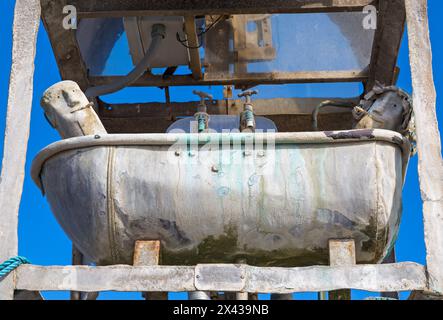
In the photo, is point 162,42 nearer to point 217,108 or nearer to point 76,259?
point 217,108

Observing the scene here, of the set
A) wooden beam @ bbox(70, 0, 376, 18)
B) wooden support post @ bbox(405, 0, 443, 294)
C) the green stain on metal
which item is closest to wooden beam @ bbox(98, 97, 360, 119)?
wooden beam @ bbox(70, 0, 376, 18)

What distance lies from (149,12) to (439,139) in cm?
238

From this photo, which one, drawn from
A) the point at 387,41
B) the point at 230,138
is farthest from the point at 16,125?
the point at 387,41

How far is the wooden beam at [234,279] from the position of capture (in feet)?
19.9

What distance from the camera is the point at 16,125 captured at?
666 centimetres

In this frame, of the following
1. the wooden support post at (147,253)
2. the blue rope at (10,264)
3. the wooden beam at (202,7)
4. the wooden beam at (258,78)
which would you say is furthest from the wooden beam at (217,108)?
the blue rope at (10,264)

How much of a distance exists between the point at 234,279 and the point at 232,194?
2.14 ft

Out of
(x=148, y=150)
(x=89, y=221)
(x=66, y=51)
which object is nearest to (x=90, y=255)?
(x=89, y=221)

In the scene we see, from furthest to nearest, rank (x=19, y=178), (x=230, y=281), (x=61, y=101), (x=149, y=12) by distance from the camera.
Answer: (x=149, y=12), (x=61, y=101), (x=19, y=178), (x=230, y=281)

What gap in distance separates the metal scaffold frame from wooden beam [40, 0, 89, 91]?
96cm

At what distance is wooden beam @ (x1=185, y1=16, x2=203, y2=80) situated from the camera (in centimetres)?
805

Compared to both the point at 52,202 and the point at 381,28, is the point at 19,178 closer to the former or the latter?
the point at 52,202

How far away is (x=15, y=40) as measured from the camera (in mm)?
7008

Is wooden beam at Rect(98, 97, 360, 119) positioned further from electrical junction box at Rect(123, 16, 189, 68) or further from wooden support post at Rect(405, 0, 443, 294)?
wooden support post at Rect(405, 0, 443, 294)
